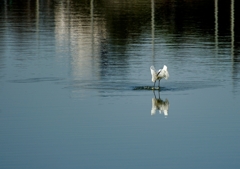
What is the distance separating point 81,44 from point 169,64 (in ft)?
20.2

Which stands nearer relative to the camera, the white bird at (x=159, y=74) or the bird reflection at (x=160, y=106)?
the bird reflection at (x=160, y=106)

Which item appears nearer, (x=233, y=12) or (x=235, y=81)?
(x=235, y=81)

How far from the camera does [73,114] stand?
1758 cm

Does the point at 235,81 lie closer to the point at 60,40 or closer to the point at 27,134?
the point at 27,134

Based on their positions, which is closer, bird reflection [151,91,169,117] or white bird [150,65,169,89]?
bird reflection [151,91,169,117]

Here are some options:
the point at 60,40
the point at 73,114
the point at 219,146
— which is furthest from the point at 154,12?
the point at 219,146

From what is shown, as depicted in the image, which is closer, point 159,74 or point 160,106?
point 160,106

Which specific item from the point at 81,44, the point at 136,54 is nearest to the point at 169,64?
the point at 136,54

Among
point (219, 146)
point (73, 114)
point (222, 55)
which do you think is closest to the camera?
point (219, 146)

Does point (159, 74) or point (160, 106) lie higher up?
point (159, 74)

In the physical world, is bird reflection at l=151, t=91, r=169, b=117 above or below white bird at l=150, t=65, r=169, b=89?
below

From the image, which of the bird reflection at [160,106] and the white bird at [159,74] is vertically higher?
the white bird at [159,74]

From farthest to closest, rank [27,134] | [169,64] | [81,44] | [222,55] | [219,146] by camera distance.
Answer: [81,44], [222,55], [169,64], [27,134], [219,146]

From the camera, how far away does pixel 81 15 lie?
43.3 meters
